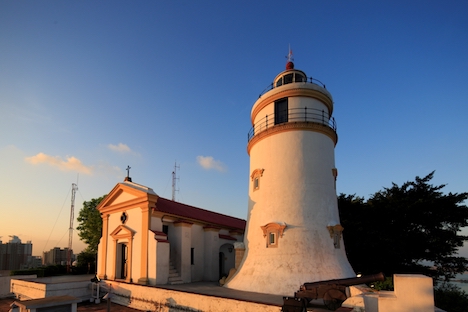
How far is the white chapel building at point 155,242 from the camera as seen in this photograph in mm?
17516

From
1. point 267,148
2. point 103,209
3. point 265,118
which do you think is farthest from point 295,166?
point 103,209

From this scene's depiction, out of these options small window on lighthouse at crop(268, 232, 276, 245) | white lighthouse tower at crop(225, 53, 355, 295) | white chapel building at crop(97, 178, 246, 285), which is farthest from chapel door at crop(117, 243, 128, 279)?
small window on lighthouse at crop(268, 232, 276, 245)

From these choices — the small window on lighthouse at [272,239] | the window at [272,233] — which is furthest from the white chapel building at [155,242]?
the small window on lighthouse at [272,239]

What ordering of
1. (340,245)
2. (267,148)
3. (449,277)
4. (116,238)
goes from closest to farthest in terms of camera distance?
1. (340,245)
2. (267,148)
3. (116,238)
4. (449,277)

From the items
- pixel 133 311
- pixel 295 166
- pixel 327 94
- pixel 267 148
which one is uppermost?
pixel 327 94

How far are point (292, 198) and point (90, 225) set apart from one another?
78.4 ft

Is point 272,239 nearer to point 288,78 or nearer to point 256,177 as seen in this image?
point 256,177

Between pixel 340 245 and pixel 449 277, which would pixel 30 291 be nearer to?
pixel 340 245

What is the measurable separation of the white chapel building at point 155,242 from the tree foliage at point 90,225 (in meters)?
10.7

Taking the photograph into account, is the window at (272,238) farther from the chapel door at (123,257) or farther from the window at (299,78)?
the chapel door at (123,257)

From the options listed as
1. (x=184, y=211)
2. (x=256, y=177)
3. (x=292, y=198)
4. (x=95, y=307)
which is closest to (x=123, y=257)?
(x=95, y=307)

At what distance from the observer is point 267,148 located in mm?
17141

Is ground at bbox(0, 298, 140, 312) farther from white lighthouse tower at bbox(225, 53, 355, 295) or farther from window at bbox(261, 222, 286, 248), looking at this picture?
window at bbox(261, 222, 286, 248)

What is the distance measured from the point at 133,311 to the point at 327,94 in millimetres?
15485
